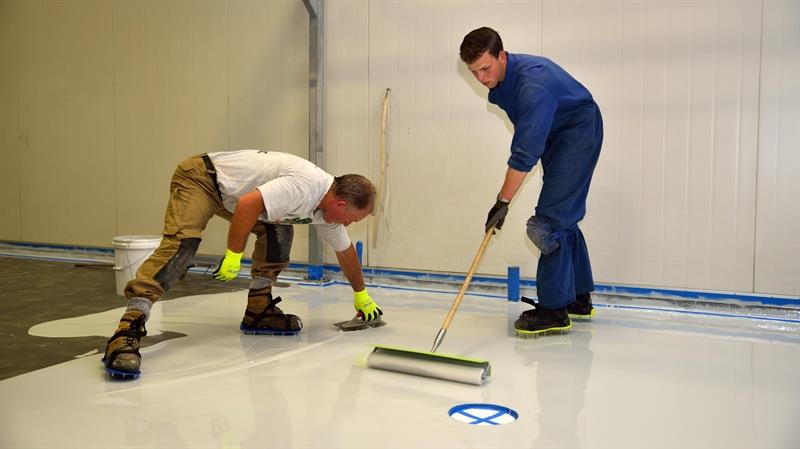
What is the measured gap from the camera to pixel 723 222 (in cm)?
353

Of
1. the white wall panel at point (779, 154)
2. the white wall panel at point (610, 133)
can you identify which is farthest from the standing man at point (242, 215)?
the white wall panel at point (779, 154)

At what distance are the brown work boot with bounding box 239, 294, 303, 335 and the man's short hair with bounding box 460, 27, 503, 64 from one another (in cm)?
140

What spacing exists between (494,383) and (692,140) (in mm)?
2184

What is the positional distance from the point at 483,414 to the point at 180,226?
52.7 inches

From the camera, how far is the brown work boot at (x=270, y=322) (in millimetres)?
2885

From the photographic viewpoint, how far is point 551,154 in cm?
297

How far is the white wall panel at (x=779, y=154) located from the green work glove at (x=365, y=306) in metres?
2.18

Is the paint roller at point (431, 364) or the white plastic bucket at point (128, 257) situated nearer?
the paint roller at point (431, 364)

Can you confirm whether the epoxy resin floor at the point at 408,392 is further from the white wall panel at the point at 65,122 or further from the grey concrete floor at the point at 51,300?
the white wall panel at the point at 65,122

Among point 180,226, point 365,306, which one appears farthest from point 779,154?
point 180,226

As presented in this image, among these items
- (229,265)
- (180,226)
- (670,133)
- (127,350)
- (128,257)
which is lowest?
(127,350)

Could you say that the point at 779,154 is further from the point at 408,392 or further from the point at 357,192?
the point at 408,392

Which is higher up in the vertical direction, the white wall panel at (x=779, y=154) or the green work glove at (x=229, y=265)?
the white wall panel at (x=779, y=154)

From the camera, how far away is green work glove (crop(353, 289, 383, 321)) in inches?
115
